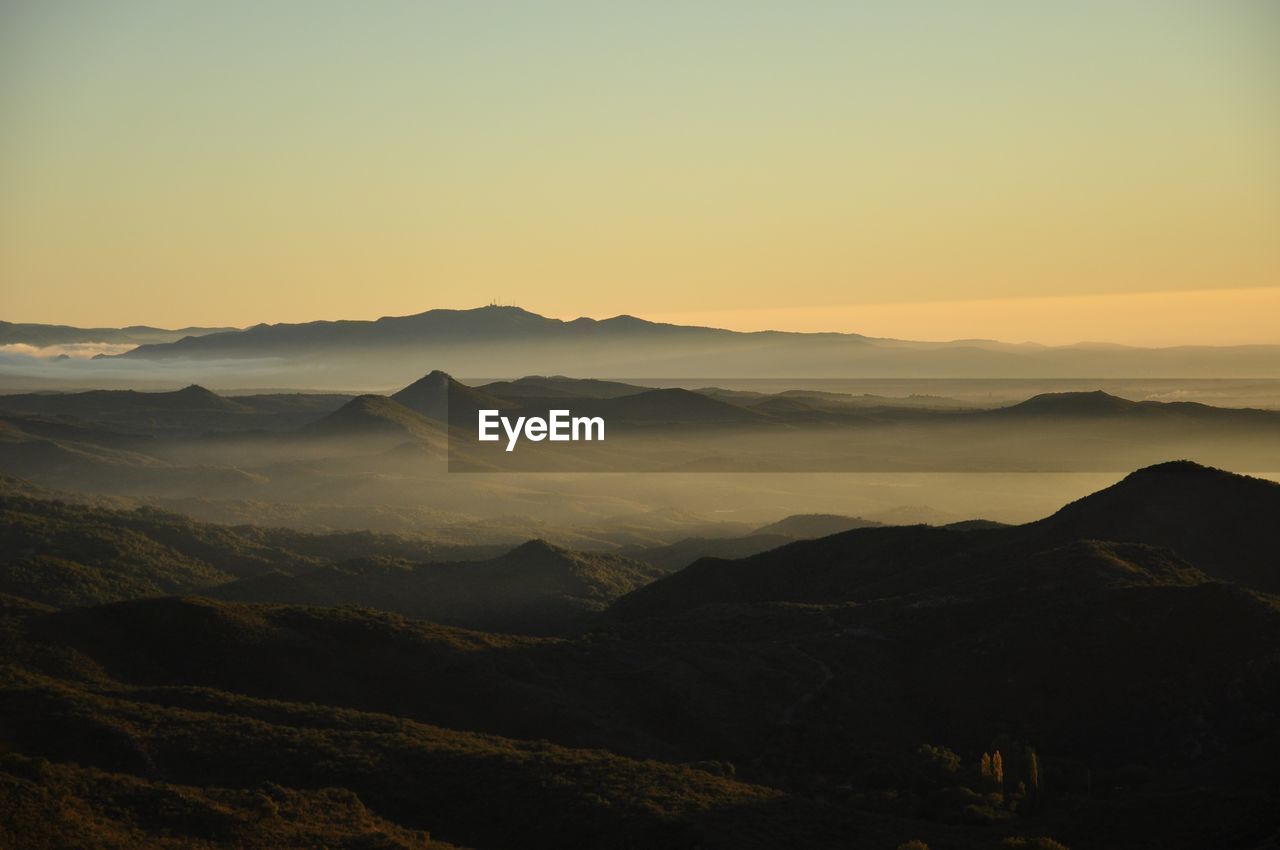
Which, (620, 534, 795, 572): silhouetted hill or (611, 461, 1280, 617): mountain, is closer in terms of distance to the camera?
(611, 461, 1280, 617): mountain

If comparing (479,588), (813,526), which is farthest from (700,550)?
(479,588)

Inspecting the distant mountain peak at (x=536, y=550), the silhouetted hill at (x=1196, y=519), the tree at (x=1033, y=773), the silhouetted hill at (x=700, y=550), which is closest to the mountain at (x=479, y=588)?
the distant mountain peak at (x=536, y=550)

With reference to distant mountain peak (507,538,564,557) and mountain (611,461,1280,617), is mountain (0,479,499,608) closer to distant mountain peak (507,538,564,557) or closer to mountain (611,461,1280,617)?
distant mountain peak (507,538,564,557)

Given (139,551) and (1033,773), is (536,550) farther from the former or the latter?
(1033,773)

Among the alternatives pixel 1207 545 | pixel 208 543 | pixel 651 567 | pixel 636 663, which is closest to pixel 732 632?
pixel 636 663

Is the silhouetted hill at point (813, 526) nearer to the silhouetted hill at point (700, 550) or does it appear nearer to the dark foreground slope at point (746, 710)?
the silhouetted hill at point (700, 550)

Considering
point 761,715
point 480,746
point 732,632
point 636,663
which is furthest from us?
point 732,632

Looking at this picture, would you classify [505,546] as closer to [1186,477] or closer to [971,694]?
[1186,477]

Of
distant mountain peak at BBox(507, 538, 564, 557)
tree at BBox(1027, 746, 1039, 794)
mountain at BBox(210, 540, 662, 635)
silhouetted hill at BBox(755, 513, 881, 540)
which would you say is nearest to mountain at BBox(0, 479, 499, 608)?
mountain at BBox(210, 540, 662, 635)
